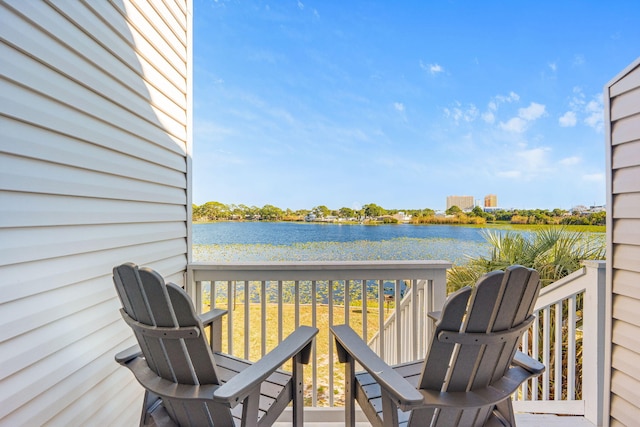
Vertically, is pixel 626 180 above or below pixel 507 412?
above

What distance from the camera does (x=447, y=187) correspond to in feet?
40.4

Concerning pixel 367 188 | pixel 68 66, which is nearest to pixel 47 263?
pixel 68 66

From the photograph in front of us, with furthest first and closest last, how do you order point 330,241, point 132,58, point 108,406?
point 330,241 → point 132,58 → point 108,406

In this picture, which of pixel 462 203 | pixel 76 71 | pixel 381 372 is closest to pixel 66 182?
pixel 76 71

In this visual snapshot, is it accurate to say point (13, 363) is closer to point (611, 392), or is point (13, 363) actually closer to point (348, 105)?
point (611, 392)

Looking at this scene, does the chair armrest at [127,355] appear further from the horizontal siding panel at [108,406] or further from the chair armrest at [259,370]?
the chair armrest at [259,370]

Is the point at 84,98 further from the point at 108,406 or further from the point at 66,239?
the point at 108,406

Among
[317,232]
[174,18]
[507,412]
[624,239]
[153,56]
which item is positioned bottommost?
[507,412]

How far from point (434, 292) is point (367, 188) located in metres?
10.8

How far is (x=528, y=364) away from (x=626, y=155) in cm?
147

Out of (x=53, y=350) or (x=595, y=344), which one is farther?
(x=595, y=344)

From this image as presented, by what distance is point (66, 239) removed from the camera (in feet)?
3.93

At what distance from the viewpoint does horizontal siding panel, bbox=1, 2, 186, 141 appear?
3.31 ft

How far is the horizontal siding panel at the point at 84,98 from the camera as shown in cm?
99
